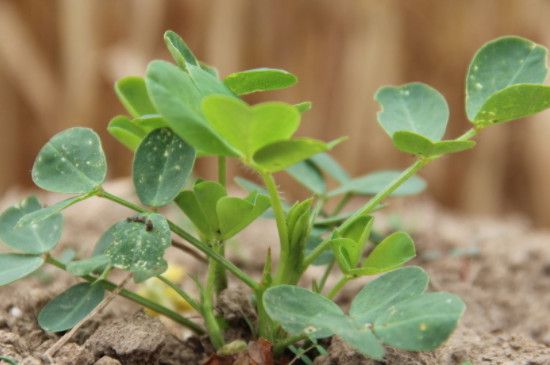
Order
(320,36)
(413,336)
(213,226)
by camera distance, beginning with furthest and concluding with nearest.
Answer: (320,36)
(213,226)
(413,336)

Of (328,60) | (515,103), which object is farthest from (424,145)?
(328,60)

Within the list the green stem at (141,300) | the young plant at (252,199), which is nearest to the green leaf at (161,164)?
the young plant at (252,199)

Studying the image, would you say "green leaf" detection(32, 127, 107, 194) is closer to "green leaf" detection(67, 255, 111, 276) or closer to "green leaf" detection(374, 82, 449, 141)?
"green leaf" detection(67, 255, 111, 276)

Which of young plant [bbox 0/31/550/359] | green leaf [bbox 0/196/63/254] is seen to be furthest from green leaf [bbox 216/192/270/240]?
green leaf [bbox 0/196/63/254]

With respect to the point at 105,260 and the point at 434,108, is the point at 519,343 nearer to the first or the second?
the point at 434,108

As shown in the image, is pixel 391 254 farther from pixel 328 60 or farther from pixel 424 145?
pixel 328 60

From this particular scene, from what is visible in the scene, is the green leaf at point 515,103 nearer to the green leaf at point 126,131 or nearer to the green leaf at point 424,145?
the green leaf at point 424,145

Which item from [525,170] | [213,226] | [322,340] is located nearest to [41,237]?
[213,226]
